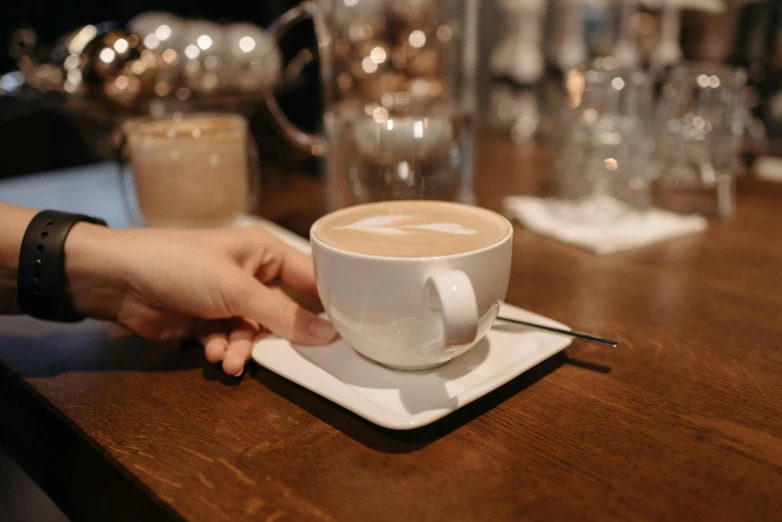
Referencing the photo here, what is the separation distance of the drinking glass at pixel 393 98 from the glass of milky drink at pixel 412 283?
1.06ft

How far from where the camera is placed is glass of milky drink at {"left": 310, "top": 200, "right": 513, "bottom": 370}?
38cm

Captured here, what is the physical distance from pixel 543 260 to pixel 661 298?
0.16 meters


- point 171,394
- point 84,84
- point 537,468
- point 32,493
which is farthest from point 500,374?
point 84,84

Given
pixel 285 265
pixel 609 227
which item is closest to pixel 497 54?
pixel 609 227

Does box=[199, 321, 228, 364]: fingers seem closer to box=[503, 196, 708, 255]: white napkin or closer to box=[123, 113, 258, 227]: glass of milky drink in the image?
box=[123, 113, 258, 227]: glass of milky drink

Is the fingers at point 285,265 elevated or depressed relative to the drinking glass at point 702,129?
depressed

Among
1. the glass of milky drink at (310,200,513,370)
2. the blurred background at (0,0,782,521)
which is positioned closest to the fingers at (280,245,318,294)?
the glass of milky drink at (310,200,513,370)

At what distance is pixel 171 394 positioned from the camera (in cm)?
47

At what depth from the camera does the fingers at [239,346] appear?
0.48 meters

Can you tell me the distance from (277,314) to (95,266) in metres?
0.16

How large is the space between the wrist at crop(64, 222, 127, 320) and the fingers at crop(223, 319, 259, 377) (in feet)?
0.34

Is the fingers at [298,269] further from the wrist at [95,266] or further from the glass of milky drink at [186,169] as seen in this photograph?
the glass of milky drink at [186,169]

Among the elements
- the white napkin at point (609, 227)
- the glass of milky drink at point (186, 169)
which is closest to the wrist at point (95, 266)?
the glass of milky drink at point (186, 169)

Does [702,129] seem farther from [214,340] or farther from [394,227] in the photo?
[214,340]
